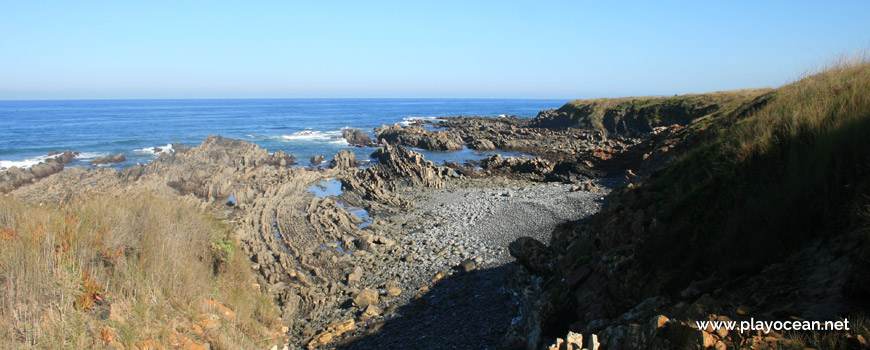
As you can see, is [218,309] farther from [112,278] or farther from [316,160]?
[316,160]

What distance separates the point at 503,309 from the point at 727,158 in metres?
6.01

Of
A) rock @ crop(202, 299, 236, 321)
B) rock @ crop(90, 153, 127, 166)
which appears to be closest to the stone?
rock @ crop(202, 299, 236, 321)

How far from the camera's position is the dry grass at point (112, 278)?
6613 millimetres

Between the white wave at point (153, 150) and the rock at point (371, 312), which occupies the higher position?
the white wave at point (153, 150)

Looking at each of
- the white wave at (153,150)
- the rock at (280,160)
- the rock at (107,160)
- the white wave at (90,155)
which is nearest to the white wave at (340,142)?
the rock at (280,160)

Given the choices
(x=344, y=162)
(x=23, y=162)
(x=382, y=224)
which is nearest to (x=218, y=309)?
(x=382, y=224)

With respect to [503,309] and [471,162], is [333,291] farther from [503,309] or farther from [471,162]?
[471,162]

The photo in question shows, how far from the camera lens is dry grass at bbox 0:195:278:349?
661 cm

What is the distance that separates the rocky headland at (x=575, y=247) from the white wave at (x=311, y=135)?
31.8 m

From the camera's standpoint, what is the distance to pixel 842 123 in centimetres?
589

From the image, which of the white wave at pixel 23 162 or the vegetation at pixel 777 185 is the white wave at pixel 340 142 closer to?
the white wave at pixel 23 162

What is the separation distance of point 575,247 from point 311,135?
195 feet

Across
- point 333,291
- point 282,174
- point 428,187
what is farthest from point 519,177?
point 333,291

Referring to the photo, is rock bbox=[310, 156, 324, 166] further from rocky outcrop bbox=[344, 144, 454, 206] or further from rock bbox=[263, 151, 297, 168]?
rocky outcrop bbox=[344, 144, 454, 206]
